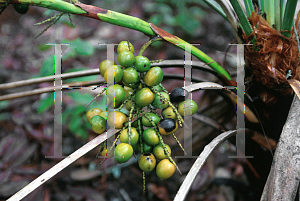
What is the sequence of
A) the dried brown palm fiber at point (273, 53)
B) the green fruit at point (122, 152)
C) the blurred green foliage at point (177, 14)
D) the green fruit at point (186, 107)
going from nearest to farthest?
the green fruit at point (122, 152), the green fruit at point (186, 107), the dried brown palm fiber at point (273, 53), the blurred green foliage at point (177, 14)

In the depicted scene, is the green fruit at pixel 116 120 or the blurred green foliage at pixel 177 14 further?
the blurred green foliage at pixel 177 14

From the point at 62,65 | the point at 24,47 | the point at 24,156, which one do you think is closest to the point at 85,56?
the point at 62,65

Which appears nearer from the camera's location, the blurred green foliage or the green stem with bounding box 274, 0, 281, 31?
the green stem with bounding box 274, 0, 281, 31

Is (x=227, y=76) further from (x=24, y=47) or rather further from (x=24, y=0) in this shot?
(x=24, y=47)

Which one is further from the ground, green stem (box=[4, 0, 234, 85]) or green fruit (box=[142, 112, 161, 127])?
green stem (box=[4, 0, 234, 85])

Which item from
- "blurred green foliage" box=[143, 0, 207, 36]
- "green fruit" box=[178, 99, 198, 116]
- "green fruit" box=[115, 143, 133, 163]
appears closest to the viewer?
"green fruit" box=[115, 143, 133, 163]

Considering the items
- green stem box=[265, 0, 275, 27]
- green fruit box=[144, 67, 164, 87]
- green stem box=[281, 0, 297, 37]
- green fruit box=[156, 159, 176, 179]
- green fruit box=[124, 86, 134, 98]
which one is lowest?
green fruit box=[156, 159, 176, 179]

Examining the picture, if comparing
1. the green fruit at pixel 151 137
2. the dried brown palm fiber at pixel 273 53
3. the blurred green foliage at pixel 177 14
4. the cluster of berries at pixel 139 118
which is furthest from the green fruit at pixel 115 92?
the blurred green foliage at pixel 177 14

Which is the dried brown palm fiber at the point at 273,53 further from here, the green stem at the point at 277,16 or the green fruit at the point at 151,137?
the green fruit at the point at 151,137

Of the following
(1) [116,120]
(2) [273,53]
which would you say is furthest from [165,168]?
(2) [273,53]

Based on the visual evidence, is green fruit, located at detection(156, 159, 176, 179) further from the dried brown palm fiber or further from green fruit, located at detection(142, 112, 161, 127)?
the dried brown palm fiber

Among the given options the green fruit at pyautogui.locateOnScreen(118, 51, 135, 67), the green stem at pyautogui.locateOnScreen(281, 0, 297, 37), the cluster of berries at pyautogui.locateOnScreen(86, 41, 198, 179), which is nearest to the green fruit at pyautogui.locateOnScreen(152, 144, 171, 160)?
the cluster of berries at pyautogui.locateOnScreen(86, 41, 198, 179)
